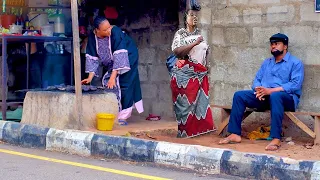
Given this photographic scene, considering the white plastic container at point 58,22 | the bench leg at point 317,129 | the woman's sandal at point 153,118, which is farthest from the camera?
the white plastic container at point 58,22

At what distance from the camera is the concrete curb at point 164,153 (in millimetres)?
6344

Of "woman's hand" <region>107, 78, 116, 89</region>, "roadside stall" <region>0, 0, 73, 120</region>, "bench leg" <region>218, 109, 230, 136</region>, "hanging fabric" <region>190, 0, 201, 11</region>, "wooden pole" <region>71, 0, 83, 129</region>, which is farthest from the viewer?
"roadside stall" <region>0, 0, 73, 120</region>

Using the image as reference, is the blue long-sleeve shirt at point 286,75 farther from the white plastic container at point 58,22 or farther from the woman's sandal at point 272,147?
the white plastic container at point 58,22

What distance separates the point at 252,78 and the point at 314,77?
3.09 feet

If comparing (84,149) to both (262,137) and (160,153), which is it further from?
(262,137)

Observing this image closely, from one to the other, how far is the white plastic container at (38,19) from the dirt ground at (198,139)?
212cm

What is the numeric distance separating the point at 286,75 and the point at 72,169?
9.50 feet

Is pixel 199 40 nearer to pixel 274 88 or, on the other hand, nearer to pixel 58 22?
pixel 274 88

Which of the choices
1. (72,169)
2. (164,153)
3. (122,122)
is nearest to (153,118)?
(122,122)

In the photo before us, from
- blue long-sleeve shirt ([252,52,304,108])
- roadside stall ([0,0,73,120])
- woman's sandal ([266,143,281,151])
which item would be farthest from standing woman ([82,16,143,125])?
woman's sandal ([266,143,281,151])

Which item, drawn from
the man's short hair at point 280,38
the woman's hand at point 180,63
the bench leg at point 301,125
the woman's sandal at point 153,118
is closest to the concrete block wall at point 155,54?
the woman's sandal at point 153,118

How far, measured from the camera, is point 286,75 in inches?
317

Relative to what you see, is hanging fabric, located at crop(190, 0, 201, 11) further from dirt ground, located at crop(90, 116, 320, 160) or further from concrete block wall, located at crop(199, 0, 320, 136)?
dirt ground, located at crop(90, 116, 320, 160)

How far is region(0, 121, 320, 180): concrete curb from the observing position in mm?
6344
